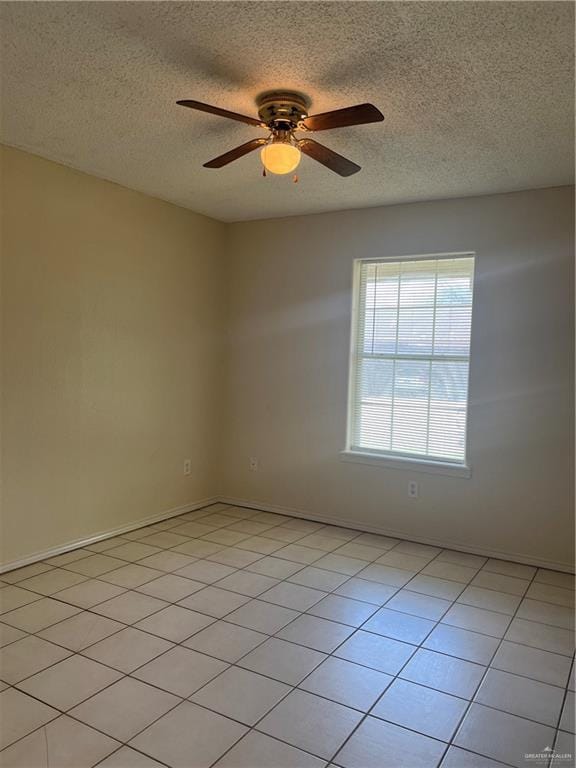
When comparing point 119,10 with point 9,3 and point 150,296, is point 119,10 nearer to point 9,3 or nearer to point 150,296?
point 9,3

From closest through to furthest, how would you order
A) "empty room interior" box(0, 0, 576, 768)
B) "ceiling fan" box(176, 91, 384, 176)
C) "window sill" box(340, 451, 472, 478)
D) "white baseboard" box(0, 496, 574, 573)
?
"empty room interior" box(0, 0, 576, 768)
"ceiling fan" box(176, 91, 384, 176)
"white baseboard" box(0, 496, 574, 573)
"window sill" box(340, 451, 472, 478)

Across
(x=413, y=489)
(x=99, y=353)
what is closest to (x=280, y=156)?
(x=99, y=353)

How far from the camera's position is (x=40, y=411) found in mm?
3451

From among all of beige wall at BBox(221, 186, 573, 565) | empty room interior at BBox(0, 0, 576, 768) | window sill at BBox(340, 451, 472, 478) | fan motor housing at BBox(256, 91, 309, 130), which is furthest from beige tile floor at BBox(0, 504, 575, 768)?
fan motor housing at BBox(256, 91, 309, 130)

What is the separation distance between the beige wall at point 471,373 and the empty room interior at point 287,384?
2cm

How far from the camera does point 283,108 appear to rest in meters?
2.44

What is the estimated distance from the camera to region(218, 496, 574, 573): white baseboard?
3660mm

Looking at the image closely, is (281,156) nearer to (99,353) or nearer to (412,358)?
(99,353)

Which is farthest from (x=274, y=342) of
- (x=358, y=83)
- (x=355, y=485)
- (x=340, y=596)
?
(x=358, y=83)

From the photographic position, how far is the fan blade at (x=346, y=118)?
2066 mm

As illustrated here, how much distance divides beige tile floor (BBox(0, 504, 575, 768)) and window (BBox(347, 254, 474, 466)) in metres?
0.88

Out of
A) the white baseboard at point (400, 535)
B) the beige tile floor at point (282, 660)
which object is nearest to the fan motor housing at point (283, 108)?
the beige tile floor at point (282, 660)

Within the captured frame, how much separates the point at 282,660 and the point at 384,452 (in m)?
2.14

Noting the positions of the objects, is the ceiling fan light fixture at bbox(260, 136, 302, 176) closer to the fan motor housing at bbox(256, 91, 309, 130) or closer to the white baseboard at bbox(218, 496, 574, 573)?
the fan motor housing at bbox(256, 91, 309, 130)
